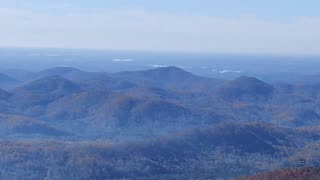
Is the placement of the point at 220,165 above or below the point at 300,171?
below

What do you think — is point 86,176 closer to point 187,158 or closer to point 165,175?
point 165,175

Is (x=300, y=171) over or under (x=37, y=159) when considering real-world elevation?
over

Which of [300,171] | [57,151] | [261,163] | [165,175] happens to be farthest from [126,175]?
[300,171]

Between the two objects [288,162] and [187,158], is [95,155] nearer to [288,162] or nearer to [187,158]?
[187,158]

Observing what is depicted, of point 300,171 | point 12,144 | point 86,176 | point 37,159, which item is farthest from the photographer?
point 12,144

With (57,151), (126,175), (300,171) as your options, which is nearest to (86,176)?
(126,175)

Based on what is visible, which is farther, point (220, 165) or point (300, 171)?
point (220, 165)

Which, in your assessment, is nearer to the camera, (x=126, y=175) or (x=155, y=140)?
(x=126, y=175)

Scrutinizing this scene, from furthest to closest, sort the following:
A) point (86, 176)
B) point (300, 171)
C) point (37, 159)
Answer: point (37, 159)
point (86, 176)
point (300, 171)

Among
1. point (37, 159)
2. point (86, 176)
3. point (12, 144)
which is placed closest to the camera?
point (86, 176)
